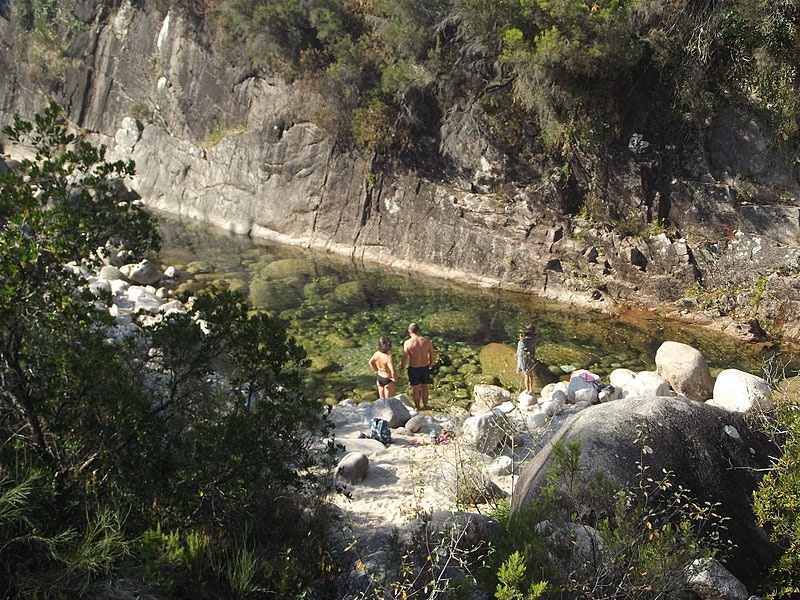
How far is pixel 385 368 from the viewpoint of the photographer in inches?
368

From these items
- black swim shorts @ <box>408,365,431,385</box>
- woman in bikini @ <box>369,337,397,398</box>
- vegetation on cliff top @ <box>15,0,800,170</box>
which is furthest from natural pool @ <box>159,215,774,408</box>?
vegetation on cliff top @ <box>15,0,800,170</box>

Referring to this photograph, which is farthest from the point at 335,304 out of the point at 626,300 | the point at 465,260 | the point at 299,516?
the point at 299,516

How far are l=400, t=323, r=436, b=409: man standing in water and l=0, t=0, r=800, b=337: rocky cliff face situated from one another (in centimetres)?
573

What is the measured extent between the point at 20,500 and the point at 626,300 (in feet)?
40.2

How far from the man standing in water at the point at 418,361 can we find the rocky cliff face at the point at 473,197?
5.73 m

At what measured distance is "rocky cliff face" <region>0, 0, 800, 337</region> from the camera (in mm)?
12727

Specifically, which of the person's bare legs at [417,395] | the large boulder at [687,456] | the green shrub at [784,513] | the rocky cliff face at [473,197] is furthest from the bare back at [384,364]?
the rocky cliff face at [473,197]

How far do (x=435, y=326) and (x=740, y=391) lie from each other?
19.2 feet

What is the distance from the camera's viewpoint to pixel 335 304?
14070 mm

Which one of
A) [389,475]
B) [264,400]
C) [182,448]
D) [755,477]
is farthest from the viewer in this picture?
[389,475]

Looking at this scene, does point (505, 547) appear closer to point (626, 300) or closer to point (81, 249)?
point (81, 249)

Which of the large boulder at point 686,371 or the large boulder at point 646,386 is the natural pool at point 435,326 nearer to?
the large boulder at point 686,371

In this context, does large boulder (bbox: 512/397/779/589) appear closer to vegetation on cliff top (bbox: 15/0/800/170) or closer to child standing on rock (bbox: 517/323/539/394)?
child standing on rock (bbox: 517/323/539/394)

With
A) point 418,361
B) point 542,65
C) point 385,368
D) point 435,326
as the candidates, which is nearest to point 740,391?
point 418,361
